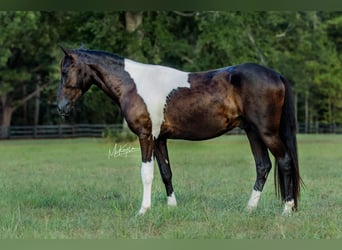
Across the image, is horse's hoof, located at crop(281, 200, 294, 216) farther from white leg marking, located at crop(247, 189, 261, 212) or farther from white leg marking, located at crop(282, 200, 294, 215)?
white leg marking, located at crop(247, 189, 261, 212)

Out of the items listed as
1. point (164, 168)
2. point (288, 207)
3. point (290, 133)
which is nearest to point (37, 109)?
point (164, 168)

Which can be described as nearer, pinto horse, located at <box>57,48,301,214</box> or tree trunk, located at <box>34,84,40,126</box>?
pinto horse, located at <box>57,48,301,214</box>

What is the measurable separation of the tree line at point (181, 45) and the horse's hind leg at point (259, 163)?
722 centimetres

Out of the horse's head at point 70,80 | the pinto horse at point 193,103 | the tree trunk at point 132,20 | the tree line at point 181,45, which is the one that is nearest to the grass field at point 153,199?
the pinto horse at point 193,103

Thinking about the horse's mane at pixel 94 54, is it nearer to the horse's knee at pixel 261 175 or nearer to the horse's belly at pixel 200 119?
the horse's belly at pixel 200 119

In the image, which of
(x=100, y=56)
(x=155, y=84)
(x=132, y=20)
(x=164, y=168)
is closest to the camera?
(x=155, y=84)

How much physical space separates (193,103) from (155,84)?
1.21 ft

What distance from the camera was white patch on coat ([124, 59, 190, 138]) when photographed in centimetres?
457

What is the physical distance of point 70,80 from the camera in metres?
4.62

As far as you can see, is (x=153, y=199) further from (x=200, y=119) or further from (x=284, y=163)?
(x=284, y=163)

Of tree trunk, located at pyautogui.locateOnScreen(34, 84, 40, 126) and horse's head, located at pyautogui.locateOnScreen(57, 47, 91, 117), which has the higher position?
horse's head, located at pyautogui.locateOnScreen(57, 47, 91, 117)

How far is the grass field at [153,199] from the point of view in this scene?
395 centimetres

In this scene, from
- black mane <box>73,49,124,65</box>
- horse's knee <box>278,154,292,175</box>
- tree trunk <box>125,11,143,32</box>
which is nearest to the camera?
horse's knee <box>278,154,292,175</box>

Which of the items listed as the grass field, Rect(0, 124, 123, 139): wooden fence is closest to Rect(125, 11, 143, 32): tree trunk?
Rect(0, 124, 123, 139): wooden fence
